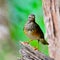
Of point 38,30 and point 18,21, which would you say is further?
point 18,21

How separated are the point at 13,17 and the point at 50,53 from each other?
0.29 meters

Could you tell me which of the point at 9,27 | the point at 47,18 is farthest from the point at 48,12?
the point at 9,27

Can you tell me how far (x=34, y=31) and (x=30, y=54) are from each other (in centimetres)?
12

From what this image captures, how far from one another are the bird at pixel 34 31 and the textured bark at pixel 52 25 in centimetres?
4

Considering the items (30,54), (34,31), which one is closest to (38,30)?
(34,31)

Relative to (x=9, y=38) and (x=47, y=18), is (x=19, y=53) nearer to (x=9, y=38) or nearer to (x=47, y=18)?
(x=9, y=38)

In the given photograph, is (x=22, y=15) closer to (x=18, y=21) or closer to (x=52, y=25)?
(x=18, y=21)

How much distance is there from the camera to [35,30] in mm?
1197

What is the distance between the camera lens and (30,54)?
4.02 ft

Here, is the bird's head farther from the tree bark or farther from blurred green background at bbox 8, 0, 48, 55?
the tree bark

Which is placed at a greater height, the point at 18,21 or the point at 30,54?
the point at 18,21

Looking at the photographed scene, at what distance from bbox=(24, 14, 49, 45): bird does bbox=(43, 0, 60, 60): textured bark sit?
0.12 feet

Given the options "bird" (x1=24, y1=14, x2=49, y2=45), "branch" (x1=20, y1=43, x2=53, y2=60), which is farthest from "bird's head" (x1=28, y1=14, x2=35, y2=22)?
"branch" (x1=20, y1=43, x2=53, y2=60)

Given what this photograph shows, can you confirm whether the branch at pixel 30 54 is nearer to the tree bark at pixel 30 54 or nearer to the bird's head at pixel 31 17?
the tree bark at pixel 30 54
